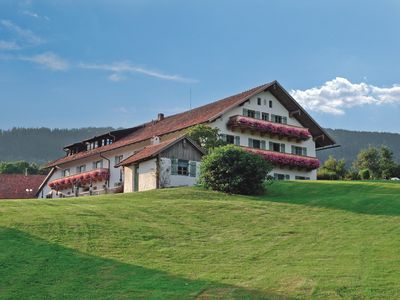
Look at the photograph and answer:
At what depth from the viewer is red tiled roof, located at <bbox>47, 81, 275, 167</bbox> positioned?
60.2m

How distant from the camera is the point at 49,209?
95.5 ft

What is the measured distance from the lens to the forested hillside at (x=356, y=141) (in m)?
135

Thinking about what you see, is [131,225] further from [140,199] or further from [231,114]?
[231,114]

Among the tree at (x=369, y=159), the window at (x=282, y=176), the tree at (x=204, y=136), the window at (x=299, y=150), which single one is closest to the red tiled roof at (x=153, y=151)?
the tree at (x=204, y=136)

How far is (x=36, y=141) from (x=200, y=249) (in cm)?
15208

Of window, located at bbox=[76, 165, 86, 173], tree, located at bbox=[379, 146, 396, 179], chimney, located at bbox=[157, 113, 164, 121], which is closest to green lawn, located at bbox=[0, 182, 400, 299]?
window, located at bbox=[76, 165, 86, 173]

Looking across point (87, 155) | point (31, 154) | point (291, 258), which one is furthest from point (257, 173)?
point (31, 154)

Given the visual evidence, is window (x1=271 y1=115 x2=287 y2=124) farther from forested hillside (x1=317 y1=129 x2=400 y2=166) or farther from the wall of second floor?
forested hillside (x1=317 y1=129 x2=400 y2=166)

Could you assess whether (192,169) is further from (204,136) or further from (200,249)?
(200,249)

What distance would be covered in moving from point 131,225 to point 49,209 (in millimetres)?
5149

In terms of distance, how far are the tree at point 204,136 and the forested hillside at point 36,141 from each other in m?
115

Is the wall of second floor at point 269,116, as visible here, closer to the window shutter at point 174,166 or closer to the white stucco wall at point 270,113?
the white stucco wall at point 270,113

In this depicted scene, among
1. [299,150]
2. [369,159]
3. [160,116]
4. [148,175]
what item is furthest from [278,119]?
[369,159]

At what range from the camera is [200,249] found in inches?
884
